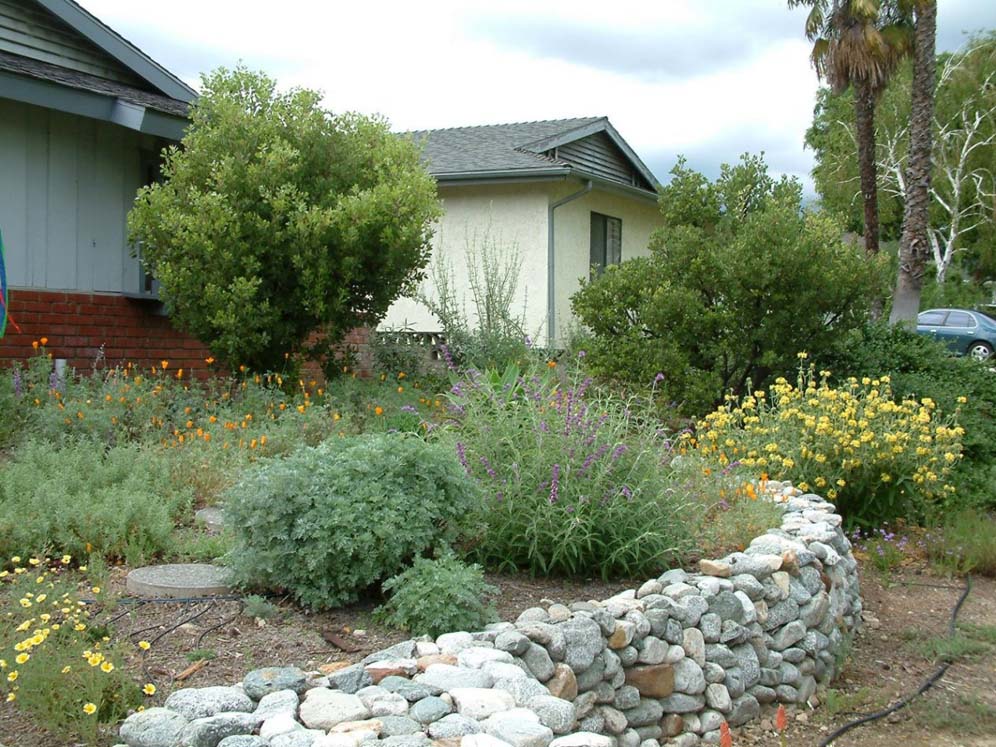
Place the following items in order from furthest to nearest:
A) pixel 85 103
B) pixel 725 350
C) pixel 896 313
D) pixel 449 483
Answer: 1. pixel 896 313
2. pixel 725 350
3. pixel 85 103
4. pixel 449 483

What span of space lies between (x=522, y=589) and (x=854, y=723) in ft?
5.66

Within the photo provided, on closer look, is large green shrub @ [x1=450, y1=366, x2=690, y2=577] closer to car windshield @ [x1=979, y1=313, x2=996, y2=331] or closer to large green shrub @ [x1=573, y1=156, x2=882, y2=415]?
large green shrub @ [x1=573, y1=156, x2=882, y2=415]


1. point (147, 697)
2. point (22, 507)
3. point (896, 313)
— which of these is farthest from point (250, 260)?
point (896, 313)

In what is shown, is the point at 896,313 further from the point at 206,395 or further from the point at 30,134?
the point at 30,134

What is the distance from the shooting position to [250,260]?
847 centimetres

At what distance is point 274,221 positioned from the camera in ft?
28.4

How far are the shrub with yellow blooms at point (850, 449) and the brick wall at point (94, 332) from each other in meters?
5.63

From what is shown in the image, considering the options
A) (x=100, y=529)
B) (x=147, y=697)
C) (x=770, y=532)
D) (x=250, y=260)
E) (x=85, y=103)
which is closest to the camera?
(x=147, y=697)

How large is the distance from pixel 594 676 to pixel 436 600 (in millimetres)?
693

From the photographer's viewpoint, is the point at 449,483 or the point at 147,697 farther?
the point at 449,483

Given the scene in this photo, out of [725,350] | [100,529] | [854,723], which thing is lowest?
[854,723]

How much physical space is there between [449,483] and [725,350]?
5827 mm

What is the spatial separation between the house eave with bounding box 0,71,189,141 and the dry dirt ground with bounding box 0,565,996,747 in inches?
223

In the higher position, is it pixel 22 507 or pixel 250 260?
pixel 250 260
